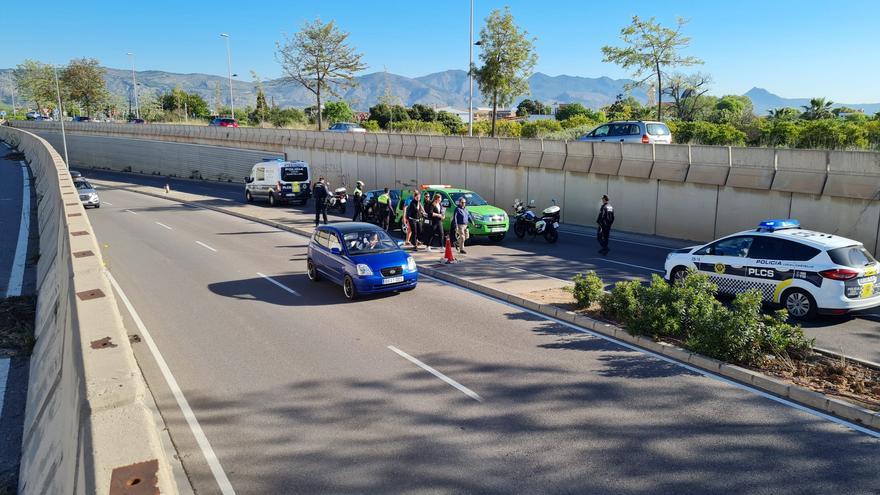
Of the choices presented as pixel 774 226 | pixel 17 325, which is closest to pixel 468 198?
pixel 774 226

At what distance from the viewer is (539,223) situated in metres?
20.0

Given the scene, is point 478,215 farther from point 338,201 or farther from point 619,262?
point 338,201

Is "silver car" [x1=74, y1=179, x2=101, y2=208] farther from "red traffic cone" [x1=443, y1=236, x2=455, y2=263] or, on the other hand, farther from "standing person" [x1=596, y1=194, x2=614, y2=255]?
"standing person" [x1=596, y1=194, x2=614, y2=255]

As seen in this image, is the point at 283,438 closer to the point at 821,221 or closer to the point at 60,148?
the point at 821,221

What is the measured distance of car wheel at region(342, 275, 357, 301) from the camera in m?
12.9

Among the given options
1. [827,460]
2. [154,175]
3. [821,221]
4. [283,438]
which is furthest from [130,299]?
[154,175]

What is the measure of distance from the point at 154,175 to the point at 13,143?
30.6 metres

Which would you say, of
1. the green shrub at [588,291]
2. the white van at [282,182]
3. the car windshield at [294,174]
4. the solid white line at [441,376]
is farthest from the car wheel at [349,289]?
the car windshield at [294,174]

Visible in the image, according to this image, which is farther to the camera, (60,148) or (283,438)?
(60,148)

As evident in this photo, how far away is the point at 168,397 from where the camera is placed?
823 centimetres

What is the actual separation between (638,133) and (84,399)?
22380mm

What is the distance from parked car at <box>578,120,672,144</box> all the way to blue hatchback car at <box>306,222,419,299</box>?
42.8 ft

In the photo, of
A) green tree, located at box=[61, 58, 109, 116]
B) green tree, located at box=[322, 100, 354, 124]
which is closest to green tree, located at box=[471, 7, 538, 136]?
green tree, located at box=[322, 100, 354, 124]

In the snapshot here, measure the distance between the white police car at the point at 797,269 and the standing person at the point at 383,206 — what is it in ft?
41.6
